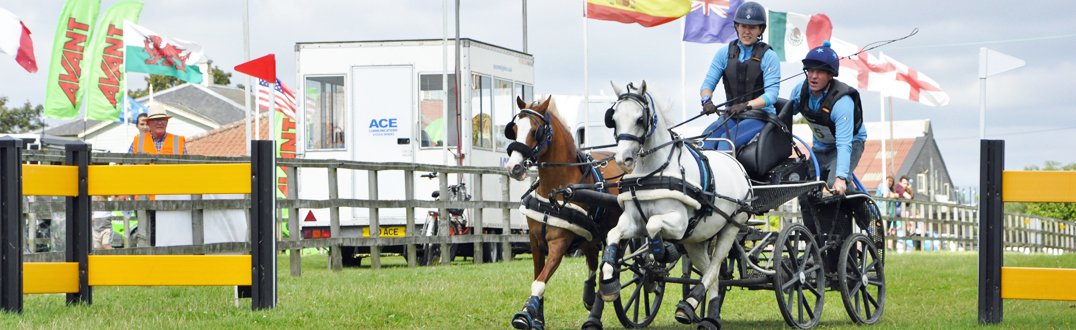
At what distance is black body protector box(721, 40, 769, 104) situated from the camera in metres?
7.16

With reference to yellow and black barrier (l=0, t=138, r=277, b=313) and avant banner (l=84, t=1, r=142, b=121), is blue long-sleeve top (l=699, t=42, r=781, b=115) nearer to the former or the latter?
yellow and black barrier (l=0, t=138, r=277, b=313)

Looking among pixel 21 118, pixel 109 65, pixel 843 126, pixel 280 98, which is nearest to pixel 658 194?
pixel 843 126

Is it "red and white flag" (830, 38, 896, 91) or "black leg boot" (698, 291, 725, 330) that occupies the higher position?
"red and white flag" (830, 38, 896, 91)

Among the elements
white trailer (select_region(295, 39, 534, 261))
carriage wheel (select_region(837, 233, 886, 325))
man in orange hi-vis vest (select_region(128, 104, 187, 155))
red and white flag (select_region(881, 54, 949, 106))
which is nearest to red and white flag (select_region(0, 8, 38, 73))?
man in orange hi-vis vest (select_region(128, 104, 187, 155))

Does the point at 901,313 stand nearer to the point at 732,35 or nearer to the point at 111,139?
the point at 732,35

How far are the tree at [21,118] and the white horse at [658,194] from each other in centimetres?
4345

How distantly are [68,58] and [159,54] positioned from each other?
1.89m

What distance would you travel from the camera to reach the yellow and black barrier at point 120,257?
22.5 feet

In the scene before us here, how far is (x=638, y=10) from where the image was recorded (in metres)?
17.9

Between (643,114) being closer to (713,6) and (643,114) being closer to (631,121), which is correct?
(631,121)

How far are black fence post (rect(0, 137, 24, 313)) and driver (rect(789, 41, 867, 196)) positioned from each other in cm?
505

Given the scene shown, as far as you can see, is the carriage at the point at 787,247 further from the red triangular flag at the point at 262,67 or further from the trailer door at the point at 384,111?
the trailer door at the point at 384,111

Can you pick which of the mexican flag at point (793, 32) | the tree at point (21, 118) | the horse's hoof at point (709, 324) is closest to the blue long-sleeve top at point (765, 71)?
the horse's hoof at point (709, 324)

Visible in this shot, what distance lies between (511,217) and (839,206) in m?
8.64
